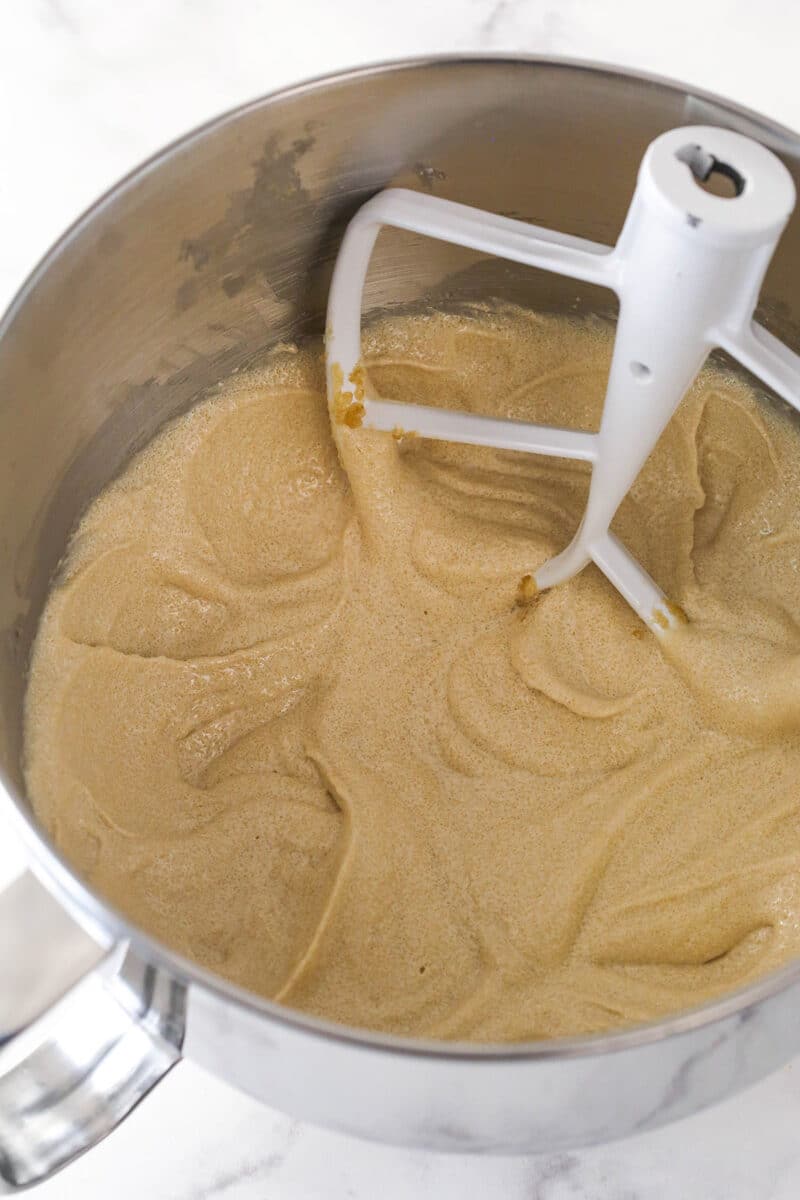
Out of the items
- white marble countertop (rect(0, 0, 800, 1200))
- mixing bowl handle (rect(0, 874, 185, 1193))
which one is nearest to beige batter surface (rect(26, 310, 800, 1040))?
mixing bowl handle (rect(0, 874, 185, 1193))

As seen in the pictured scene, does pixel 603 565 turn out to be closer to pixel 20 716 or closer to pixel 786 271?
pixel 786 271

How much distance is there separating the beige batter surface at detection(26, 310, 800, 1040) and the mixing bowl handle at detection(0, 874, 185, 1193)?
13cm

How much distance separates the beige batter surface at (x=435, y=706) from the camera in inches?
27.2

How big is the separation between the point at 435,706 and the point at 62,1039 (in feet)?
1.08

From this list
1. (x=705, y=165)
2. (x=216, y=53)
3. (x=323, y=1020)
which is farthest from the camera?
(x=216, y=53)

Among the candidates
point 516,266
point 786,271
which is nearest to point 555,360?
point 516,266

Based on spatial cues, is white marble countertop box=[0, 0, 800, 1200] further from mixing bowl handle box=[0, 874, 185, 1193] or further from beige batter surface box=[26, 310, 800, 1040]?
mixing bowl handle box=[0, 874, 185, 1193]

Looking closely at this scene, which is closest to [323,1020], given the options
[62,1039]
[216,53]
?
[62,1039]

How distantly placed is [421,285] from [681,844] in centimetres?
45

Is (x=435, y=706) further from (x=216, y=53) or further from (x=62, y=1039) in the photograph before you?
(x=216, y=53)

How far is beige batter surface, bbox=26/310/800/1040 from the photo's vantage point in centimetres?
69

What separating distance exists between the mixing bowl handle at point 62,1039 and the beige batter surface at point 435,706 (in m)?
0.13

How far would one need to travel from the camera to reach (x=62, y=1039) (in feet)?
1.77

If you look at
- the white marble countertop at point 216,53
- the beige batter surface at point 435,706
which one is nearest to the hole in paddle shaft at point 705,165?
Answer: the beige batter surface at point 435,706
